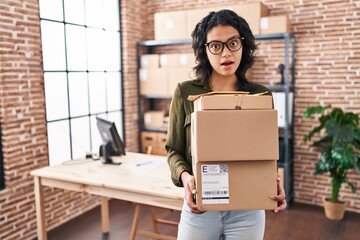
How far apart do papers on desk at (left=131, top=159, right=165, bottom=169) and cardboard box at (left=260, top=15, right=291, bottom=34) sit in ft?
6.55

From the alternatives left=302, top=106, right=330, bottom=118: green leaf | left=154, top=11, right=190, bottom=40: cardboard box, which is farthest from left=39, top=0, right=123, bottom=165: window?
left=302, top=106, right=330, bottom=118: green leaf

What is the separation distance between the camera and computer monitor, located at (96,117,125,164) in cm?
310

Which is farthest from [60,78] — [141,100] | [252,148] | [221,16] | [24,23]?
[252,148]

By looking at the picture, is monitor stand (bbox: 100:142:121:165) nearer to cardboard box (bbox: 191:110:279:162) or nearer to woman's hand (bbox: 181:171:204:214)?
woman's hand (bbox: 181:171:204:214)

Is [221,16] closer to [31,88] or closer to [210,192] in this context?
[210,192]

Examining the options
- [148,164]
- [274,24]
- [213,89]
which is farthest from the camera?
[274,24]

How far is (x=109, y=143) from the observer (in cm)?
319

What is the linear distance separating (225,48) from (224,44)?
0.06 feet

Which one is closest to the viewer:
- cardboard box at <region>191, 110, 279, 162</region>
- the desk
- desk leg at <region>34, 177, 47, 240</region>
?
cardboard box at <region>191, 110, 279, 162</region>

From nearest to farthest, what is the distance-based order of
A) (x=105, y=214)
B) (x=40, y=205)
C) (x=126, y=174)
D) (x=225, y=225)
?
(x=225, y=225)
(x=126, y=174)
(x=40, y=205)
(x=105, y=214)

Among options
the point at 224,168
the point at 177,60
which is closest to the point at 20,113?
the point at 177,60

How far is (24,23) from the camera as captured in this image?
3.28 m

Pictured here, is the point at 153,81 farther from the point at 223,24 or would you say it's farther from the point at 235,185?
the point at 235,185

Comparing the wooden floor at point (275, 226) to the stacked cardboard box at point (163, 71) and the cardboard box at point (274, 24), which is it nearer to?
the stacked cardboard box at point (163, 71)
